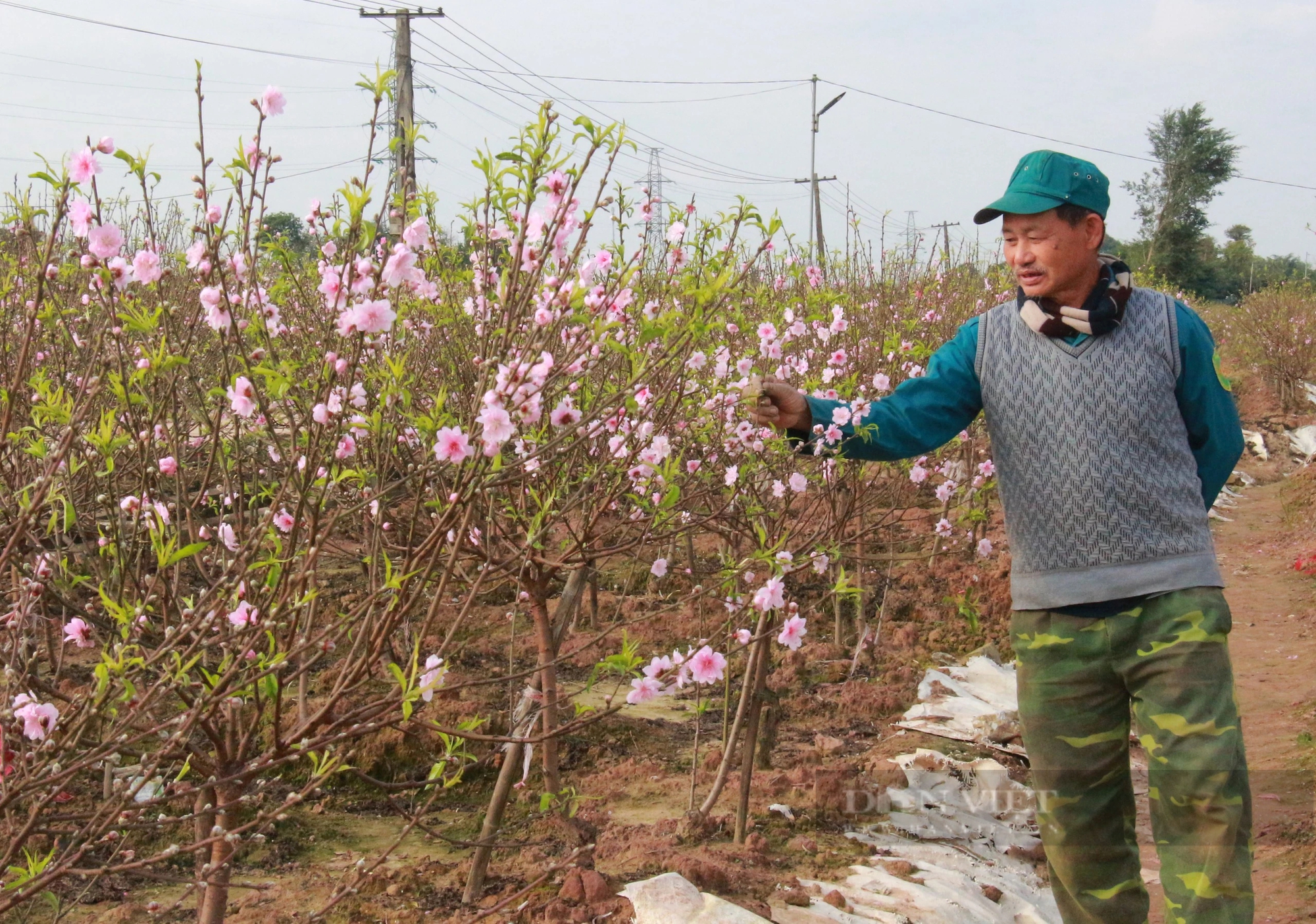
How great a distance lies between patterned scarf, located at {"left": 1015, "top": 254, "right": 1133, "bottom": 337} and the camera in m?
2.30

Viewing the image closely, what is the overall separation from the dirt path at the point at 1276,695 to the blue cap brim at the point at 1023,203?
200cm

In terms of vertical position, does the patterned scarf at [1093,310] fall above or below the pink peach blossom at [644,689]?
above

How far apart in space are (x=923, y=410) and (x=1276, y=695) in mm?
4365

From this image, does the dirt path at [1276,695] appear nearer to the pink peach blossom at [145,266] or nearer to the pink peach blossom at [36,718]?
the pink peach blossom at [36,718]

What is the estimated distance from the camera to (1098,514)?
2.27m

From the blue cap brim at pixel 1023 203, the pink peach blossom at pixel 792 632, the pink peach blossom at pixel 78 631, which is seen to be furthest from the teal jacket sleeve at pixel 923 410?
the pink peach blossom at pixel 78 631

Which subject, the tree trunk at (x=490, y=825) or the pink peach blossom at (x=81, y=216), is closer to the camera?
the pink peach blossom at (x=81, y=216)

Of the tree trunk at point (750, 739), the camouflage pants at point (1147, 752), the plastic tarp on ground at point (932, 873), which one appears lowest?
the plastic tarp on ground at point (932, 873)

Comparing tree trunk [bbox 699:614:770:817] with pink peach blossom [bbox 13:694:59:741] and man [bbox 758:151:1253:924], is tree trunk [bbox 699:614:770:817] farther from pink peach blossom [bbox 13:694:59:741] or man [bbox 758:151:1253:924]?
pink peach blossom [bbox 13:694:59:741]

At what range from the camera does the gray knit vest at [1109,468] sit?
223 cm

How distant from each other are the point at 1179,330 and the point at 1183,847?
1.04m

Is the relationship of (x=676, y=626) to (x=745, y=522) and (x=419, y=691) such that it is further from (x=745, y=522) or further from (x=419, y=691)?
(x=419, y=691)

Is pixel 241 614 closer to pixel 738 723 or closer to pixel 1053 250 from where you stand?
pixel 1053 250

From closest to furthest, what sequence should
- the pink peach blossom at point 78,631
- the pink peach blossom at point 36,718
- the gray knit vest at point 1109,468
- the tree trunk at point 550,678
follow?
the pink peach blossom at point 36,718, the pink peach blossom at point 78,631, the gray knit vest at point 1109,468, the tree trunk at point 550,678
